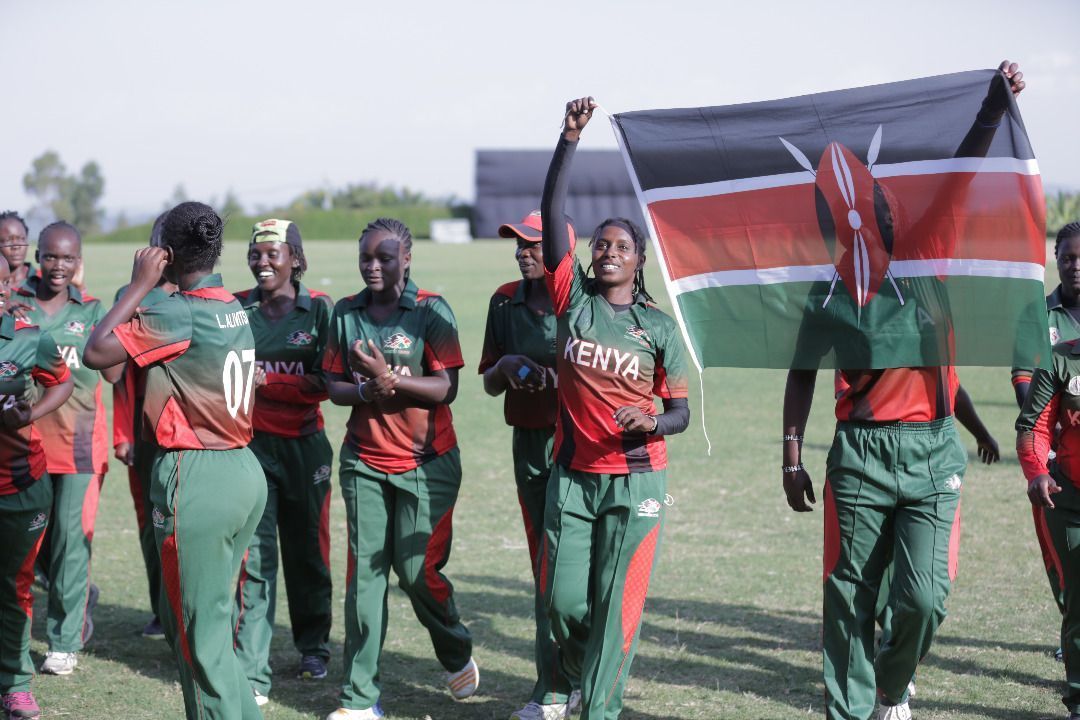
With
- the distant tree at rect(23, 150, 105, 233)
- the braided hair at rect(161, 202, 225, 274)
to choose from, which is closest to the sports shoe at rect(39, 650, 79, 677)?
the braided hair at rect(161, 202, 225, 274)

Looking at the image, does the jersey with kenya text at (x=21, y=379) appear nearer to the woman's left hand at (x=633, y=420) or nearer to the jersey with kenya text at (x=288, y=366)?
the jersey with kenya text at (x=288, y=366)

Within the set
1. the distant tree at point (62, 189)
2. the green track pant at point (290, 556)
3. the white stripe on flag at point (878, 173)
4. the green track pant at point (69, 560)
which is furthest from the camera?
the distant tree at point (62, 189)

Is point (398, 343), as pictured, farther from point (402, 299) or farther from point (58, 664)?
point (58, 664)

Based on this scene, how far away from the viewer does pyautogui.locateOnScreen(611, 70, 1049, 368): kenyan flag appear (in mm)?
5395

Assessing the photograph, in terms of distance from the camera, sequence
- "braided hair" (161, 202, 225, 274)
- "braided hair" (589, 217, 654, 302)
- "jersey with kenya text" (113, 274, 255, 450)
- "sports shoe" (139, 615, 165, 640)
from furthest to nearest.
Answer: "sports shoe" (139, 615, 165, 640), "braided hair" (589, 217, 654, 302), "braided hair" (161, 202, 225, 274), "jersey with kenya text" (113, 274, 255, 450)

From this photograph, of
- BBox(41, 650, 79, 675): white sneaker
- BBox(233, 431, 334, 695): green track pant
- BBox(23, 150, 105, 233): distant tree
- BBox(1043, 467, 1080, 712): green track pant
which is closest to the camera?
BBox(1043, 467, 1080, 712): green track pant

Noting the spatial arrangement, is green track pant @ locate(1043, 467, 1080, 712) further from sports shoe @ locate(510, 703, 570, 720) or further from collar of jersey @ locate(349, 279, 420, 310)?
collar of jersey @ locate(349, 279, 420, 310)

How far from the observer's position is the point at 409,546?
20.9 feet

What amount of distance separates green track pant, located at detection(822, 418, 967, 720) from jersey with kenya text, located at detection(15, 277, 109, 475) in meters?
4.41

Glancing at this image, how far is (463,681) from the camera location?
6.52m

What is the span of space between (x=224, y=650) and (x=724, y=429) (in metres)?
10.7

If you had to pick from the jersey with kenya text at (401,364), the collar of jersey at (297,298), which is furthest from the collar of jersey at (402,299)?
the collar of jersey at (297,298)

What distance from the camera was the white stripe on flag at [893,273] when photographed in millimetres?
5398

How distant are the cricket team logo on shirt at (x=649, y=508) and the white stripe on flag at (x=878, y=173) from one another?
59.8 inches
